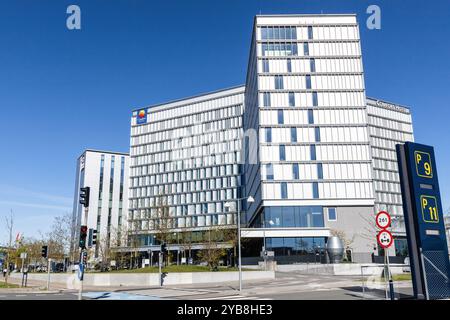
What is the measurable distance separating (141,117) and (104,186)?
23.8 meters

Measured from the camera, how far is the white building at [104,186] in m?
114

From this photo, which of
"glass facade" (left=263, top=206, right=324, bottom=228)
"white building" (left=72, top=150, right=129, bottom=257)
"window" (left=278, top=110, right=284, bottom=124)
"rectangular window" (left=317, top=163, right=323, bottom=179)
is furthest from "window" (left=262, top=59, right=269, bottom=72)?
"white building" (left=72, top=150, right=129, bottom=257)

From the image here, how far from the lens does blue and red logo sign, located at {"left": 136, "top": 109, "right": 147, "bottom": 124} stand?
119062 millimetres

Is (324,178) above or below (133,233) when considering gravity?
above

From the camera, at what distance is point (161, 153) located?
115 meters

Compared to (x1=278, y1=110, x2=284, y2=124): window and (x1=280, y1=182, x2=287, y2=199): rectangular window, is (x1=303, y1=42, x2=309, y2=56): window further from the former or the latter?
(x1=280, y1=182, x2=287, y2=199): rectangular window

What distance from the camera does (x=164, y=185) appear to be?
113 metres

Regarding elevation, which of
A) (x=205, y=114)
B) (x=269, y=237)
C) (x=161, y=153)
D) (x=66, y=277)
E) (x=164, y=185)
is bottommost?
(x=66, y=277)

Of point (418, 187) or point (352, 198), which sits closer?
point (418, 187)
